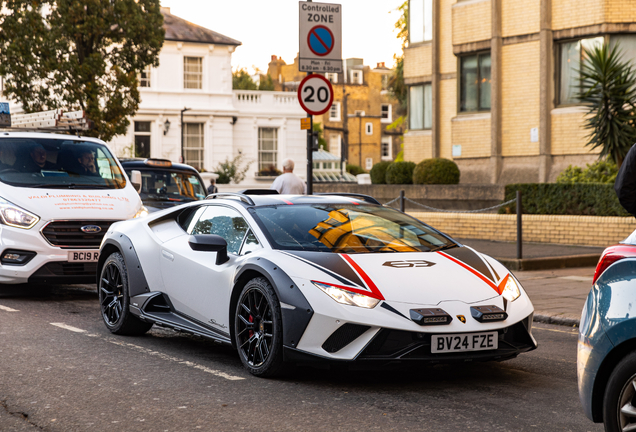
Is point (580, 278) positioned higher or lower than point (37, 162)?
lower

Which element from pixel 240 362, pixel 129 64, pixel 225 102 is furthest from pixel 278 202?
pixel 225 102

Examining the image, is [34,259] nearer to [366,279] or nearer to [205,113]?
[366,279]

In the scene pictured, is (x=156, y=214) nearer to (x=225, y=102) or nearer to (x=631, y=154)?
(x=631, y=154)

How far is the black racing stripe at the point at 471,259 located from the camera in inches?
241

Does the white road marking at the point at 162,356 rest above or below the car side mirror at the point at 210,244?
below

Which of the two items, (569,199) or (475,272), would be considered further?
(569,199)

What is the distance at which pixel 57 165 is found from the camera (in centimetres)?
1161

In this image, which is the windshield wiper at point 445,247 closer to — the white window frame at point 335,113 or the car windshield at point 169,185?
the car windshield at point 169,185

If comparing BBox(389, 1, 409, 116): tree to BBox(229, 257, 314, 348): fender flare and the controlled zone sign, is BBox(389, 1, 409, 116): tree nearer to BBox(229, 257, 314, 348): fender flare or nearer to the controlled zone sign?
the controlled zone sign

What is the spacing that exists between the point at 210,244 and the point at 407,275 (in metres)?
1.61

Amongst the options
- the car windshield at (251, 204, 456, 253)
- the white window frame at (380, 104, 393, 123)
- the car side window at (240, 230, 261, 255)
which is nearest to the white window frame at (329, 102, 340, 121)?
the white window frame at (380, 104, 393, 123)

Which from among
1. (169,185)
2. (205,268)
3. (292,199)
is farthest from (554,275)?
(205,268)

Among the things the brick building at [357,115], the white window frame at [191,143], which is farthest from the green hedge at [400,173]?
the brick building at [357,115]

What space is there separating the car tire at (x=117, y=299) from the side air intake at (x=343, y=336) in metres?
2.88
